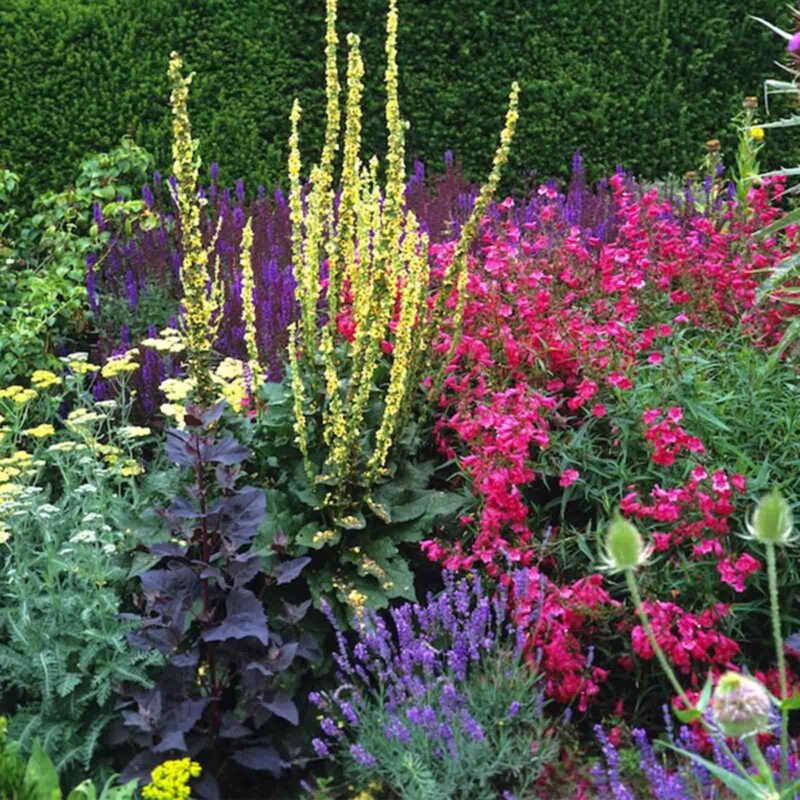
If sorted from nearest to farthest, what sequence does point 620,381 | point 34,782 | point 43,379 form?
point 34,782
point 620,381
point 43,379

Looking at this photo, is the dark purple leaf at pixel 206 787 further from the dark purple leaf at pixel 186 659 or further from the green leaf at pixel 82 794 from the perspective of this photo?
the green leaf at pixel 82 794

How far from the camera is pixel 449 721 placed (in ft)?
9.83

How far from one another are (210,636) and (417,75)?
5233 millimetres

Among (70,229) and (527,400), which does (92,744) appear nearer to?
(527,400)

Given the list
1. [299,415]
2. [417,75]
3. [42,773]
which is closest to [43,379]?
[299,415]

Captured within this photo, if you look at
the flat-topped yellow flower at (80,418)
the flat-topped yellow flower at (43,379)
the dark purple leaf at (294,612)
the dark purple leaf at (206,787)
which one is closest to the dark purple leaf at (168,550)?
the dark purple leaf at (294,612)

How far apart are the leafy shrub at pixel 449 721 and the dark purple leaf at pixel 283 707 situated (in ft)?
0.29

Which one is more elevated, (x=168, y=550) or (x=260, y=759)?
(x=168, y=550)

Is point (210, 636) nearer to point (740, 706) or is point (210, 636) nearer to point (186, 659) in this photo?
point (186, 659)

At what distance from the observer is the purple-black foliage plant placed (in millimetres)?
3129

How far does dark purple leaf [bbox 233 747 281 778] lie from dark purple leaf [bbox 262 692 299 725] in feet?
0.34

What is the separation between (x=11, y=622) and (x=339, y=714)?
925 mm

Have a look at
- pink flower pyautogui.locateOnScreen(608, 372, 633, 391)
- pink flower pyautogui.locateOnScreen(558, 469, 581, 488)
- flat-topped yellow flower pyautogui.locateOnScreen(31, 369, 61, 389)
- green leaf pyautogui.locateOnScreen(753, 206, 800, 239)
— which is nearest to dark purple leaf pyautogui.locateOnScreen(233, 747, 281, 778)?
pink flower pyautogui.locateOnScreen(558, 469, 581, 488)

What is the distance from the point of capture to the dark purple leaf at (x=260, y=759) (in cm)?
322
